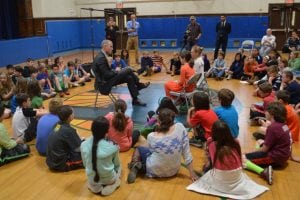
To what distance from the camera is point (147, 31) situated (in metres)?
16.2

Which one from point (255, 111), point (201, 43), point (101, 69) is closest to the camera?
point (255, 111)

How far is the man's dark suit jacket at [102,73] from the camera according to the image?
5988 mm

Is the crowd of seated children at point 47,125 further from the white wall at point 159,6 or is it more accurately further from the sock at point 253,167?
the white wall at point 159,6

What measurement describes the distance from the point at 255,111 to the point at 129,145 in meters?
2.24

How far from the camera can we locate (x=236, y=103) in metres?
Answer: 6.59

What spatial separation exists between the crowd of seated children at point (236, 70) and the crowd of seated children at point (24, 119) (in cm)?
579

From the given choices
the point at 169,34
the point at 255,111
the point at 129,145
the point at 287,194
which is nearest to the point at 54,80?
the point at 129,145

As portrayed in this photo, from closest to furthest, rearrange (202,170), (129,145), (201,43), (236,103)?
(202,170)
(129,145)
(236,103)
(201,43)

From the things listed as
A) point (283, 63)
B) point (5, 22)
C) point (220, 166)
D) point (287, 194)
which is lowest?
point (287, 194)

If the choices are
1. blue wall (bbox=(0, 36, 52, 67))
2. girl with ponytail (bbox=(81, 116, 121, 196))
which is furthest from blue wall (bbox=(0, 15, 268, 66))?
girl with ponytail (bbox=(81, 116, 121, 196))

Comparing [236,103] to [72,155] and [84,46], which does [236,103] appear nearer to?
[72,155]

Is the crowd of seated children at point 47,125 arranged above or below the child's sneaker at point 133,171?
above

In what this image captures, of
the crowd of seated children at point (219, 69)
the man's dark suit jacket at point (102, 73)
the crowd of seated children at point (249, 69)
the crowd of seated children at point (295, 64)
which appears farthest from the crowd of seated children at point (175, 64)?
the man's dark suit jacket at point (102, 73)

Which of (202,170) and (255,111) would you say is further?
(255,111)
